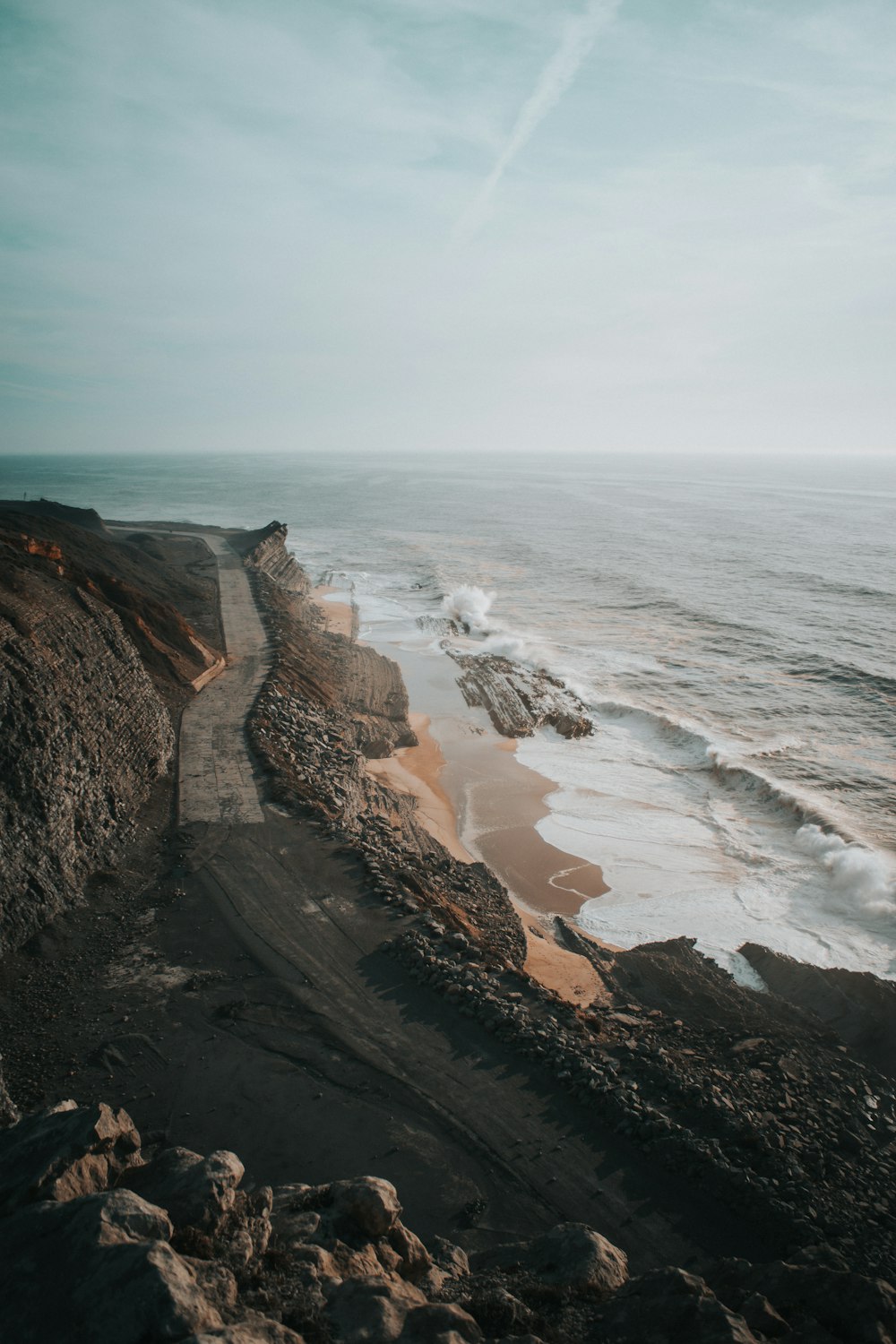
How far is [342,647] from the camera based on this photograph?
40656 mm

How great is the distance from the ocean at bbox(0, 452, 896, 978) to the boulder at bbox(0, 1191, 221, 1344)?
1492 cm

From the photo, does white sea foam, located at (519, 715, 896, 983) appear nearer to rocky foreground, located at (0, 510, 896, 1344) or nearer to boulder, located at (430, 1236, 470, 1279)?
rocky foreground, located at (0, 510, 896, 1344)

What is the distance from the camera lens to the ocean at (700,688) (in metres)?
21.0

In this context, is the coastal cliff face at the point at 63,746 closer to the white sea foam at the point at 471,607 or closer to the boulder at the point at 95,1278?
the boulder at the point at 95,1278

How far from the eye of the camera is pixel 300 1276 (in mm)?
6680

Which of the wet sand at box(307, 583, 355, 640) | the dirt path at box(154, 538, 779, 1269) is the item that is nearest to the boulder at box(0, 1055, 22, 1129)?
the dirt path at box(154, 538, 779, 1269)

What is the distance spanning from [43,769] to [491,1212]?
482 inches

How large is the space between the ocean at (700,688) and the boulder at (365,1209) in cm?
1227

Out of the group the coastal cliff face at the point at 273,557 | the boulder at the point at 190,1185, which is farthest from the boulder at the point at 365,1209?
the coastal cliff face at the point at 273,557

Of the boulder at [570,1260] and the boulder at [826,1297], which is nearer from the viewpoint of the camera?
the boulder at [826,1297]

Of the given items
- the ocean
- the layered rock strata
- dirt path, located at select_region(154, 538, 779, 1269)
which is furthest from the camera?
the ocean

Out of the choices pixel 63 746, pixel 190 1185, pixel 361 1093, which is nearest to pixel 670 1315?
pixel 190 1185

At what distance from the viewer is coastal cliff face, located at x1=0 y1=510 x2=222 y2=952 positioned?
14.0 m

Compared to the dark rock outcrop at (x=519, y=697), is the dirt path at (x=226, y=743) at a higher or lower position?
higher
